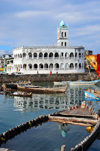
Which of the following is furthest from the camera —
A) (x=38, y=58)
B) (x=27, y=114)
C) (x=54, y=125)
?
(x=38, y=58)

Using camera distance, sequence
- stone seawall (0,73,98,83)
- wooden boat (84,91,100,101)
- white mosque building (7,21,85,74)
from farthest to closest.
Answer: white mosque building (7,21,85,74), stone seawall (0,73,98,83), wooden boat (84,91,100,101)

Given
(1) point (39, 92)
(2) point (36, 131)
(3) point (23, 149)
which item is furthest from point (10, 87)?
(3) point (23, 149)

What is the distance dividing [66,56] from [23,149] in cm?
7926

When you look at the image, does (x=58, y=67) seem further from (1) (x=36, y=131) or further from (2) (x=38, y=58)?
(1) (x=36, y=131)

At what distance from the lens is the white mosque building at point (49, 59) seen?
308ft

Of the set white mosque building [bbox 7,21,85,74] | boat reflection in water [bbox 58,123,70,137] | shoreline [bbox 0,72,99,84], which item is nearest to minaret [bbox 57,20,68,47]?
white mosque building [bbox 7,21,85,74]

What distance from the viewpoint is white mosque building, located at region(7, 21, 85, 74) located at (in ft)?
308

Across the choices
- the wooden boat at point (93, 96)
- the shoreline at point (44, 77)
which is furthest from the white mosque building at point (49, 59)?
the wooden boat at point (93, 96)

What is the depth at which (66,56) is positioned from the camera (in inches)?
3792

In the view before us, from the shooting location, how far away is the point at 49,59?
310ft

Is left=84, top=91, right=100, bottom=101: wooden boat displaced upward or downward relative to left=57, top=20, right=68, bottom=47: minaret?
downward

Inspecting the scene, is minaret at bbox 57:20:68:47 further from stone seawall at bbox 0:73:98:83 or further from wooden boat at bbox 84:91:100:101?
wooden boat at bbox 84:91:100:101

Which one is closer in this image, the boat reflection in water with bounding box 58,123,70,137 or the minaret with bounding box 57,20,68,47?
the boat reflection in water with bounding box 58,123,70,137

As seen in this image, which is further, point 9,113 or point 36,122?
point 9,113
